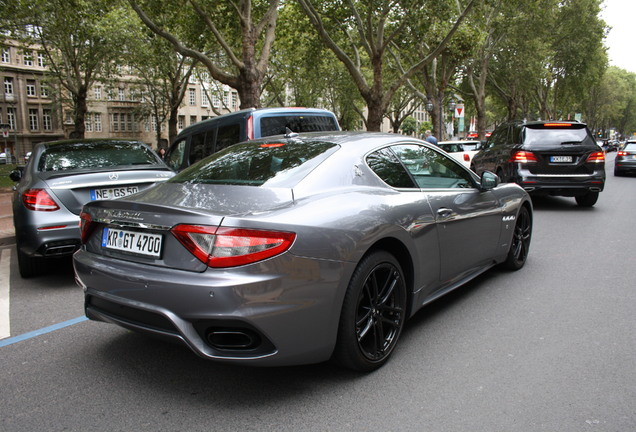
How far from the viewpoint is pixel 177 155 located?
9.20 metres

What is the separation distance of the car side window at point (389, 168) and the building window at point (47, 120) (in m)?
67.3

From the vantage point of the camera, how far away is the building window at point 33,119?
202 feet

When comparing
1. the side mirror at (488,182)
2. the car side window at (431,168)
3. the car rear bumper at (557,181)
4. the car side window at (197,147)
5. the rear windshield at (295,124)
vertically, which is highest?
the rear windshield at (295,124)

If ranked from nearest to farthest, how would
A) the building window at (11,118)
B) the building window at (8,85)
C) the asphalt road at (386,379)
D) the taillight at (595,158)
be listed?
the asphalt road at (386,379) → the taillight at (595,158) → the building window at (8,85) → the building window at (11,118)

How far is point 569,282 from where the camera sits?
17.1 feet

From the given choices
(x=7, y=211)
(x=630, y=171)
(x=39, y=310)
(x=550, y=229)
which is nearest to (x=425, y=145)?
(x=39, y=310)

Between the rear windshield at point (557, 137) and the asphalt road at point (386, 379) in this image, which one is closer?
the asphalt road at point (386, 379)

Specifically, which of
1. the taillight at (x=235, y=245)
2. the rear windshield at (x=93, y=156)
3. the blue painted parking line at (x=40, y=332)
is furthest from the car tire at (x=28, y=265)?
the taillight at (x=235, y=245)

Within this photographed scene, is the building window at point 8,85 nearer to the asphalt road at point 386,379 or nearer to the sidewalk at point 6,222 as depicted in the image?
the sidewalk at point 6,222

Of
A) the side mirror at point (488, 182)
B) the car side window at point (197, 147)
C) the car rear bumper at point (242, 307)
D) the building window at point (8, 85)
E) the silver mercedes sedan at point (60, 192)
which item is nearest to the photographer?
the car rear bumper at point (242, 307)

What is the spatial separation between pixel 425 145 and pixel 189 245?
7.82 feet

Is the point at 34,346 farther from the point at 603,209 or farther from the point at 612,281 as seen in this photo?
the point at 603,209

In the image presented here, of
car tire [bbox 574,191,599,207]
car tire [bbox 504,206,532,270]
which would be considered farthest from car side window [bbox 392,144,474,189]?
car tire [bbox 574,191,599,207]

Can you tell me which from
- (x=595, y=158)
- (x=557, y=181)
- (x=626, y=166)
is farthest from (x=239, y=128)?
(x=626, y=166)
